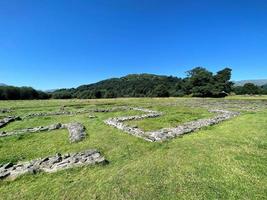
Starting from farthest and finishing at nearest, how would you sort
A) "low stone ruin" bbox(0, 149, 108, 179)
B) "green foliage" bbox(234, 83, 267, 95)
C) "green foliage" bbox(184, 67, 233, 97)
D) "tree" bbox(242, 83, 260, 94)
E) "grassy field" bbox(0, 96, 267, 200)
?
1. "tree" bbox(242, 83, 260, 94)
2. "green foliage" bbox(234, 83, 267, 95)
3. "green foliage" bbox(184, 67, 233, 97)
4. "low stone ruin" bbox(0, 149, 108, 179)
5. "grassy field" bbox(0, 96, 267, 200)

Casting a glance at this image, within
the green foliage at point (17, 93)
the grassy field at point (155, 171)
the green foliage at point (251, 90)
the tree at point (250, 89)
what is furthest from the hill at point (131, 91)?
the grassy field at point (155, 171)

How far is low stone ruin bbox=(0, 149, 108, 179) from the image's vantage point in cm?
716

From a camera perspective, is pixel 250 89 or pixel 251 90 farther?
pixel 250 89

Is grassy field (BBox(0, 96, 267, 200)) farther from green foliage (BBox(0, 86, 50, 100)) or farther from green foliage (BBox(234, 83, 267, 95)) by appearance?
green foliage (BBox(234, 83, 267, 95))

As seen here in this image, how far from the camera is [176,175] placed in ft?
22.3

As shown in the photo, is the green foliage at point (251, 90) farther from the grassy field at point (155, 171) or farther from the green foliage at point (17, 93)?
the green foliage at point (17, 93)

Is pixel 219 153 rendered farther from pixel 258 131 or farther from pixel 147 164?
pixel 258 131

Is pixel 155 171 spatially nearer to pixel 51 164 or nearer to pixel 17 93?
pixel 51 164

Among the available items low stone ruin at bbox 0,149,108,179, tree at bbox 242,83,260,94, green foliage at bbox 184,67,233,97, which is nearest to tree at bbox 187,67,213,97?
green foliage at bbox 184,67,233,97

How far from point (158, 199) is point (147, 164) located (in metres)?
2.39

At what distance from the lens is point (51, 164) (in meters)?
7.64

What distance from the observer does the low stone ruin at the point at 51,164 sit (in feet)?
23.5

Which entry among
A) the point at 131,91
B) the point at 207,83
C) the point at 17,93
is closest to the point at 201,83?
the point at 207,83

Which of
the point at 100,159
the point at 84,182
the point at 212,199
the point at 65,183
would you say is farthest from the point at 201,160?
the point at 65,183
